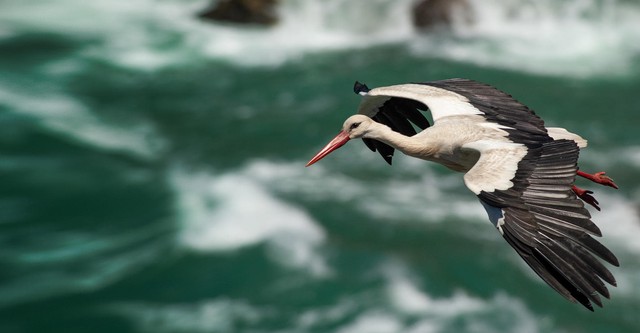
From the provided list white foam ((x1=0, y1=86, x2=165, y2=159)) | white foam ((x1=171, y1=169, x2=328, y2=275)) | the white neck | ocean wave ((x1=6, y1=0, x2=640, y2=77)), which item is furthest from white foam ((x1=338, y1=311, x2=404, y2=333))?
ocean wave ((x1=6, y1=0, x2=640, y2=77))

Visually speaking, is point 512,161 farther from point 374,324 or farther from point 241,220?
point 241,220

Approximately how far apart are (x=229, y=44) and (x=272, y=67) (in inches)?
65.3

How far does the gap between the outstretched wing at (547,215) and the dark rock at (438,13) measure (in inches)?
678

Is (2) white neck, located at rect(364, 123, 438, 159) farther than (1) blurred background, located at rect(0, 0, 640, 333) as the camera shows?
No

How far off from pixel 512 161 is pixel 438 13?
1780 cm

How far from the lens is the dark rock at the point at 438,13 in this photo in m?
25.2

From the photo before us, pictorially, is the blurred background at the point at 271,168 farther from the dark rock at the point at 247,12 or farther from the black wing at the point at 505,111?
the black wing at the point at 505,111

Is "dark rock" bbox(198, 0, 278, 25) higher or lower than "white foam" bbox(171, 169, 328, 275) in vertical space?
higher

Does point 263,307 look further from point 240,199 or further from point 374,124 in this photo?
point 374,124

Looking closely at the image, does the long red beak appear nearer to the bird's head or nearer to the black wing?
the bird's head

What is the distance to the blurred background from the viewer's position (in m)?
15.9

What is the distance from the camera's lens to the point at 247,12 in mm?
26156

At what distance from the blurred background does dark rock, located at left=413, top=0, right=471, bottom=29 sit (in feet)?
0.17

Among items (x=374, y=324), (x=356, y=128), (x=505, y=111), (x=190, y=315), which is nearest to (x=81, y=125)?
(x=190, y=315)
